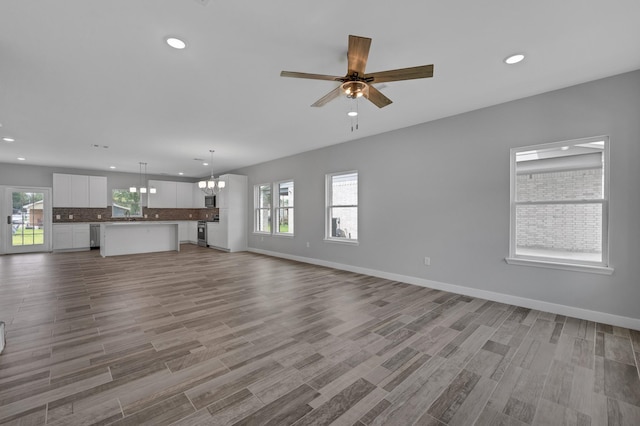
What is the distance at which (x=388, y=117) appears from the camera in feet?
14.5

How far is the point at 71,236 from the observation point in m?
8.84

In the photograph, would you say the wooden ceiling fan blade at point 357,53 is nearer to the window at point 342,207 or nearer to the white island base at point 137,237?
the window at point 342,207

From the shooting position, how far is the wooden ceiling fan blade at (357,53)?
6.47 ft

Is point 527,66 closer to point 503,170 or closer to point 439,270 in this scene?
point 503,170

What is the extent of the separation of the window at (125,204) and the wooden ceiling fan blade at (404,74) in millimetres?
10689

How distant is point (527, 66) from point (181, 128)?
199 inches

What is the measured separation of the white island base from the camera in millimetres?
7618

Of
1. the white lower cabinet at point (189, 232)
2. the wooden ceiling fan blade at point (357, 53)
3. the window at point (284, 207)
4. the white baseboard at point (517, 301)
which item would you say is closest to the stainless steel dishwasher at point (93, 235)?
the white lower cabinet at point (189, 232)

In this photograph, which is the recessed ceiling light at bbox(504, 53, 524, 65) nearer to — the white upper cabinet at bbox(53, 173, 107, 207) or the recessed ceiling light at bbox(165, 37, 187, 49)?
the recessed ceiling light at bbox(165, 37, 187, 49)

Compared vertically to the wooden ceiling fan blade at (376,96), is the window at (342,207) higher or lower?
lower

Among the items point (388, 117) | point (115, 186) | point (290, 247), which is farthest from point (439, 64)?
point (115, 186)

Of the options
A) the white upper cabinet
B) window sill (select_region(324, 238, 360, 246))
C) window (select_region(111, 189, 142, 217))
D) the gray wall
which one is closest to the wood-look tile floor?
the gray wall

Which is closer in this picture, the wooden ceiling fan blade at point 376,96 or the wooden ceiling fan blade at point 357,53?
the wooden ceiling fan blade at point 357,53

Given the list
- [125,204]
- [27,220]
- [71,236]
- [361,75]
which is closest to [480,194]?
[361,75]
